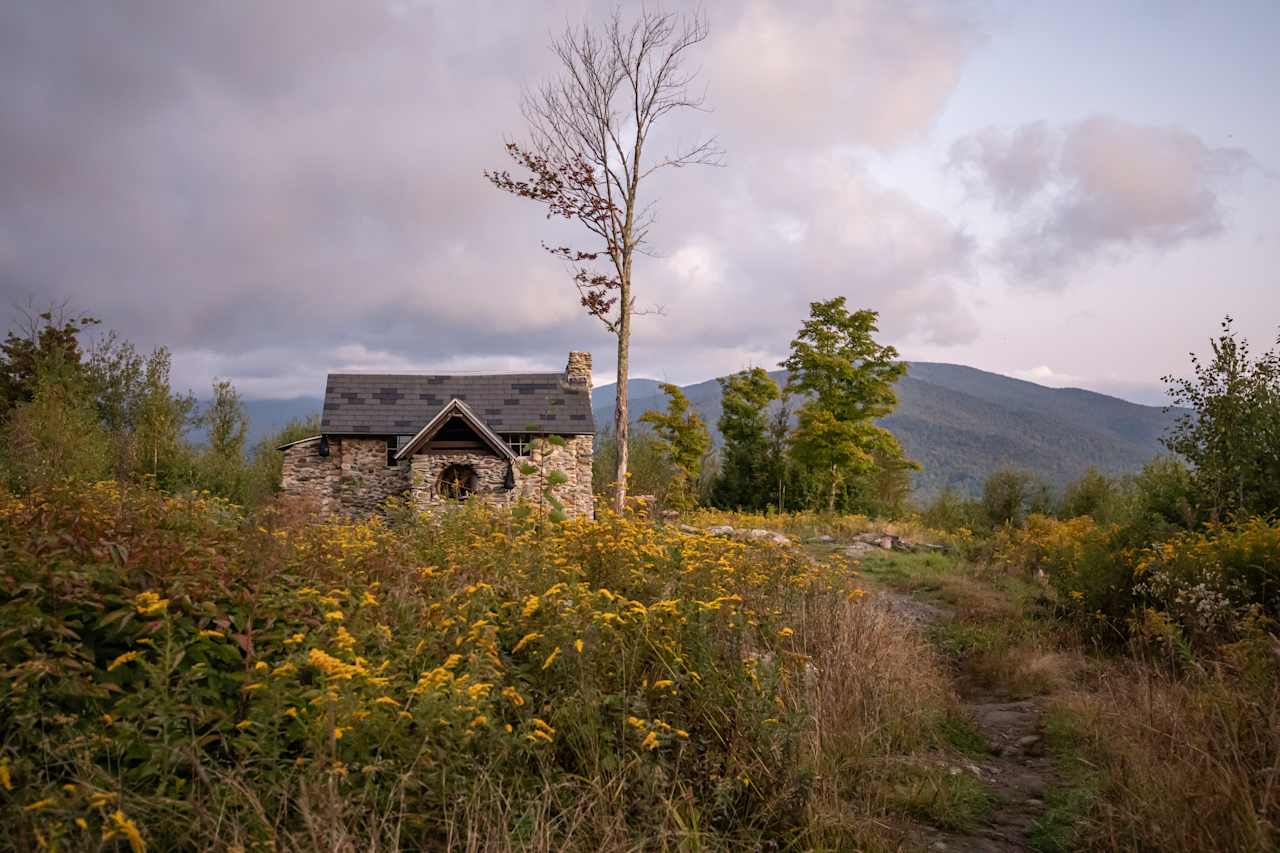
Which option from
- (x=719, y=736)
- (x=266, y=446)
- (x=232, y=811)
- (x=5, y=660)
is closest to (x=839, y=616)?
(x=719, y=736)

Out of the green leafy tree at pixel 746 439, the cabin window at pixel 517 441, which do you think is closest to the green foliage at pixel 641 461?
the green leafy tree at pixel 746 439

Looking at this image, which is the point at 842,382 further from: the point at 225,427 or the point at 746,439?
the point at 225,427

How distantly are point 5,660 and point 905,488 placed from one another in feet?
147

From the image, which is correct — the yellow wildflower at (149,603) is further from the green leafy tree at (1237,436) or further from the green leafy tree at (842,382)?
the green leafy tree at (842,382)

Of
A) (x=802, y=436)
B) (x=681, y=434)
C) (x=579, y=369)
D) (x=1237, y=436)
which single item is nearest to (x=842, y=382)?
(x=802, y=436)

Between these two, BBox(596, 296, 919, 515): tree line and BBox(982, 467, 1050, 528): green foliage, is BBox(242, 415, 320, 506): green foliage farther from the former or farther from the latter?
BBox(982, 467, 1050, 528): green foliage

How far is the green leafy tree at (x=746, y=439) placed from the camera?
Answer: 38.6m

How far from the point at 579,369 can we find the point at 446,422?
7583 millimetres

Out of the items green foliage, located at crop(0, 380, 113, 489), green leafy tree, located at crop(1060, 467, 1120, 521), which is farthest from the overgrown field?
green leafy tree, located at crop(1060, 467, 1120, 521)

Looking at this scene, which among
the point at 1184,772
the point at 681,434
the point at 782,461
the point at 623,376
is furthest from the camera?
the point at 681,434

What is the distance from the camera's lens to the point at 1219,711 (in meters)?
4.27

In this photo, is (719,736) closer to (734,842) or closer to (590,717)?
(734,842)

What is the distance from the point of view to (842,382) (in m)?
35.1

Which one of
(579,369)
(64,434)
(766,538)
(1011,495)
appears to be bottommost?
(766,538)
